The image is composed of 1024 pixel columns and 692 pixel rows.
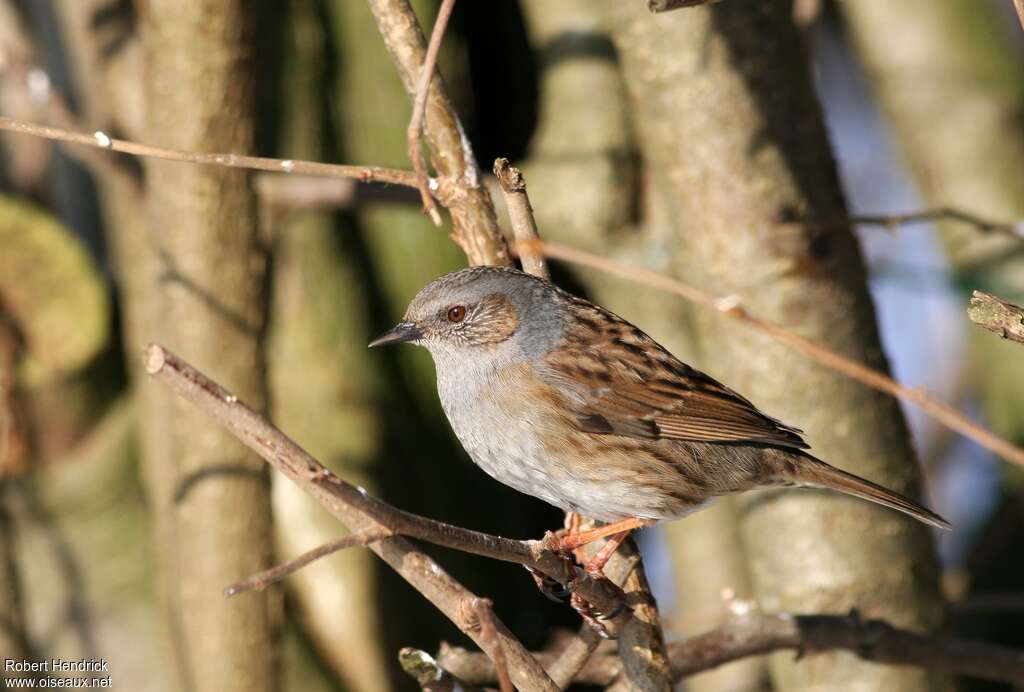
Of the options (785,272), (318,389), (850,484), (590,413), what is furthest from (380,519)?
(318,389)

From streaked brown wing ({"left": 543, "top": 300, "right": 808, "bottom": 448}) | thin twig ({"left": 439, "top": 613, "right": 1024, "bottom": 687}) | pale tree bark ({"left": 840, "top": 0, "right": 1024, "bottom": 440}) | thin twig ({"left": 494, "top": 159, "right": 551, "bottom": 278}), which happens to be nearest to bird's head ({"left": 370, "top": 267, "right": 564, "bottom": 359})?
streaked brown wing ({"left": 543, "top": 300, "right": 808, "bottom": 448})

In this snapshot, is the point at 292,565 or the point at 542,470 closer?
the point at 292,565

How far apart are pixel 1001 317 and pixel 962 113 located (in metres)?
3.63

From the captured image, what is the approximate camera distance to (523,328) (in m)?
3.49

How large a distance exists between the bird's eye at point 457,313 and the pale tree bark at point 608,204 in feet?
3.74

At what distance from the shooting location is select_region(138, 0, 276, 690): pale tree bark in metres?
3.74

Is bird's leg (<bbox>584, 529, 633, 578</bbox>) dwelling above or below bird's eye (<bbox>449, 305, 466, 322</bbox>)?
below

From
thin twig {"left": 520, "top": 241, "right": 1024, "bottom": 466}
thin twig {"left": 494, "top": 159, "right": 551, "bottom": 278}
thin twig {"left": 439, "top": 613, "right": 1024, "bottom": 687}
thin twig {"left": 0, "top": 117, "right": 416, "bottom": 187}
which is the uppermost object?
thin twig {"left": 0, "top": 117, "right": 416, "bottom": 187}

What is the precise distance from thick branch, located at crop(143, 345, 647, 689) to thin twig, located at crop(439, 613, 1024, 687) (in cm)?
76

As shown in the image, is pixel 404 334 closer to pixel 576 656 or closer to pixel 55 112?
pixel 576 656

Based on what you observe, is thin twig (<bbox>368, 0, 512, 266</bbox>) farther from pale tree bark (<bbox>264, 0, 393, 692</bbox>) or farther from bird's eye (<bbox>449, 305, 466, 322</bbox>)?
pale tree bark (<bbox>264, 0, 393, 692</bbox>)

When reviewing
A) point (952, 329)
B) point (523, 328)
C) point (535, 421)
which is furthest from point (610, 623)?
point (952, 329)

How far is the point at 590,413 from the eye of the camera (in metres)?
3.41

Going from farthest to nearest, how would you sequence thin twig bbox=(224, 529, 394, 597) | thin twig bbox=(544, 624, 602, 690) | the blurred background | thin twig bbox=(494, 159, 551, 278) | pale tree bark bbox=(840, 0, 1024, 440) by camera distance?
pale tree bark bbox=(840, 0, 1024, 440) < the blurred background < thin twig bbox=(544, 624, 602, 690) < thin twig bbox=(494, 159, 551, 278) < thin twig bbox=(224, 529, 394, 597)
